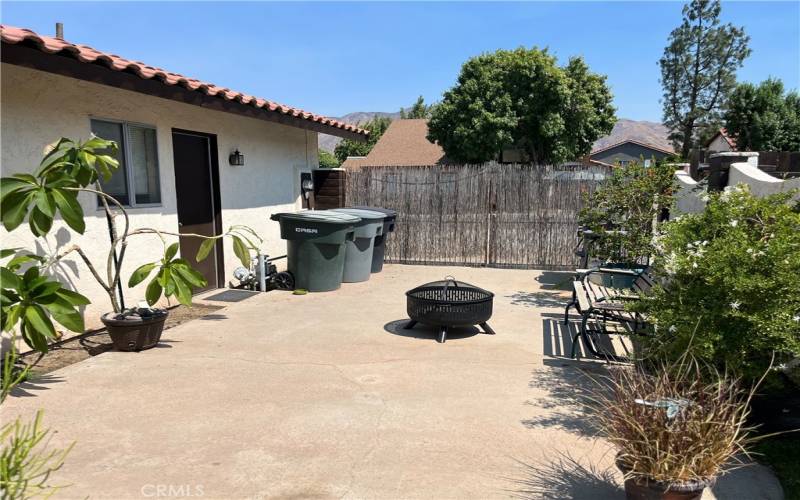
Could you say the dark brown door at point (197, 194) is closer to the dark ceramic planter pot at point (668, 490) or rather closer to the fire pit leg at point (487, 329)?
the fire pit leg at point (487, 329)

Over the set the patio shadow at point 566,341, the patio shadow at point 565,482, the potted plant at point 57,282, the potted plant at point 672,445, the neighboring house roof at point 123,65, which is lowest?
the patio shadow at point 566,341

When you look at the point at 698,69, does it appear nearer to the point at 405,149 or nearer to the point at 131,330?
the point at 405,149

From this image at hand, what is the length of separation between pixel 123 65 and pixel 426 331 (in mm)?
4453

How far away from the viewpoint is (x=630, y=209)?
7031mm

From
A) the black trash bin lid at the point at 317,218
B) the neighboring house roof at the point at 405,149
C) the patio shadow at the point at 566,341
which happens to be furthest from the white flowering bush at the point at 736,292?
the neighboring house roof at the point at 405,149

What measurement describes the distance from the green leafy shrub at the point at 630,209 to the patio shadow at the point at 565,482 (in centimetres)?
410

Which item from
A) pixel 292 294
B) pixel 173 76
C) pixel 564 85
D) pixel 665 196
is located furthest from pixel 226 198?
pixel 564 85

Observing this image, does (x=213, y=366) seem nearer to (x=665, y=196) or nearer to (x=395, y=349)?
Result: (x=395, y=349)

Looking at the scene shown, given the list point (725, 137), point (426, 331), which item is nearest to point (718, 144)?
point (725, 137)

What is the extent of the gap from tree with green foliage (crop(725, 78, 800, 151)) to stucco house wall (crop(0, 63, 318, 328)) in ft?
90.2

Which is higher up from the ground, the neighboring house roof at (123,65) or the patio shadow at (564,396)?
the neighboring house roof at (123,65)

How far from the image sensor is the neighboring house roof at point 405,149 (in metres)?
34.6

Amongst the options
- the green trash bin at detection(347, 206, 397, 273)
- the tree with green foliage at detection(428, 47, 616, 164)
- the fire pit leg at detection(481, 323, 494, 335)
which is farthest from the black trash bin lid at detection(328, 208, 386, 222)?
the tree with green foliage at detection(428, 47, 616, 164)

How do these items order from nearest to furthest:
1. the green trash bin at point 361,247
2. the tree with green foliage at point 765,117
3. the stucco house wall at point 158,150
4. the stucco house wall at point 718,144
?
1. the stucco house wall at point 158,150
2. the green trash bin at point 361,247
3. the tree with green foliage at point 765,117
4. the stucco house wall at point 718,144
